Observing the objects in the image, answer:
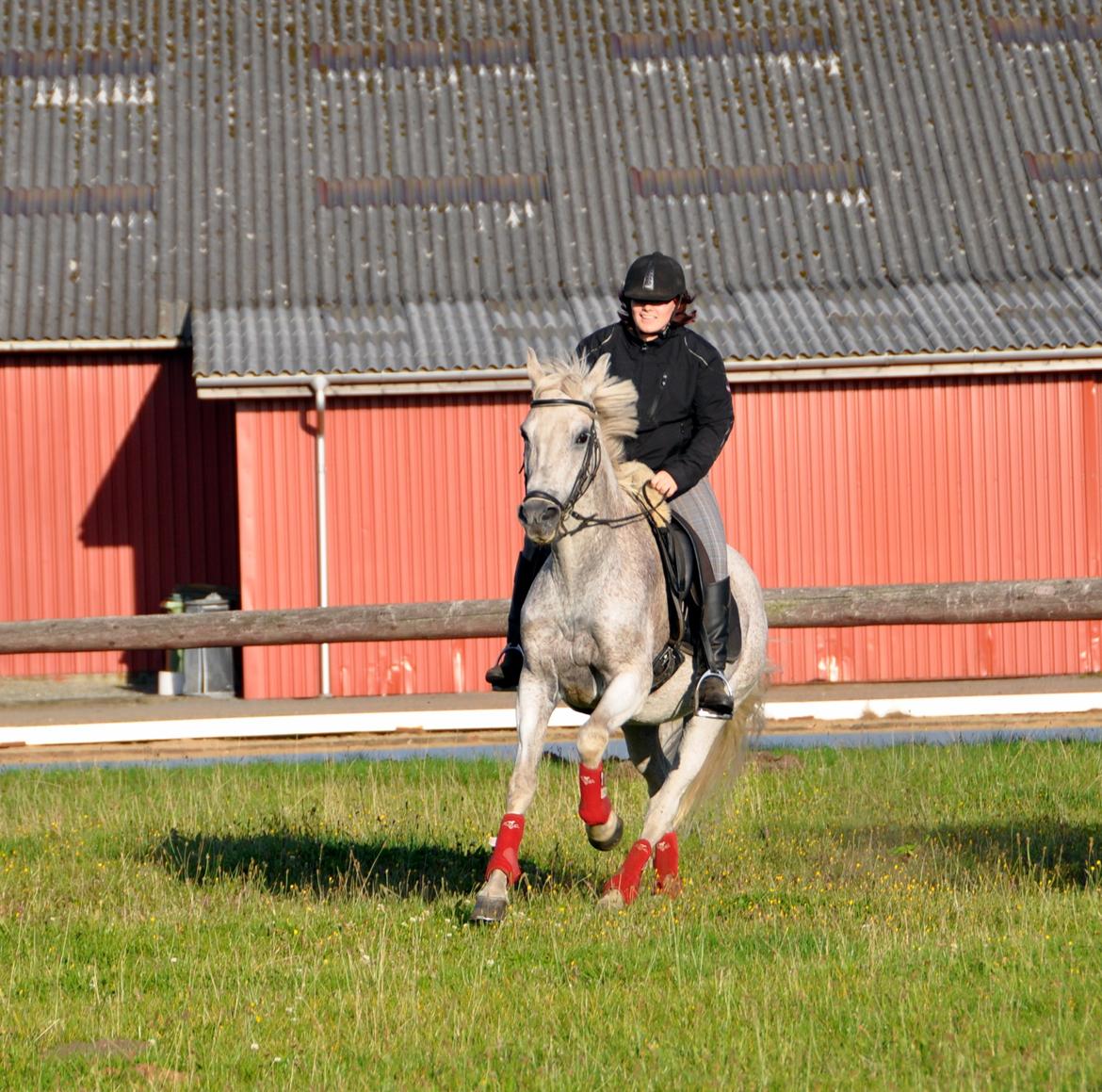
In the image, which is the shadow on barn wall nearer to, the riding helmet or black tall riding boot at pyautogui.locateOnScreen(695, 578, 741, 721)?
black tall riding boot at pyautogui.locateOnScreen(695, 578, 741, 721)

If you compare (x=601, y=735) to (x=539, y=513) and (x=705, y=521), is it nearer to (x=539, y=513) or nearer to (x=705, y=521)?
(x=539, y=513)

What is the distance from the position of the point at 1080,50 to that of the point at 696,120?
17.3 feet

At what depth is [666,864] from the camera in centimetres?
785

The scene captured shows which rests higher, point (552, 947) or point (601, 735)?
point (601, 735)

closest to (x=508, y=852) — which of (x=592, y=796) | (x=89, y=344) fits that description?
(x=592, y=796)

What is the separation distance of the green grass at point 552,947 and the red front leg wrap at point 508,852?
209 mm

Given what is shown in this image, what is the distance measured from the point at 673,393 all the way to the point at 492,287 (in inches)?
492

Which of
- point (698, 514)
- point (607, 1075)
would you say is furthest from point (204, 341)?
point (607, 1075)

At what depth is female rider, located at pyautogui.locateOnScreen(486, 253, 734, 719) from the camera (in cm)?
770

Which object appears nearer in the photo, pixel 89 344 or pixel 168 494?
pixel 89 344

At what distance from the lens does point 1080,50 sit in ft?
75.8

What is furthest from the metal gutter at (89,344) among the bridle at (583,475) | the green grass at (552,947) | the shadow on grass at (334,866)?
the bridle at (583,475)

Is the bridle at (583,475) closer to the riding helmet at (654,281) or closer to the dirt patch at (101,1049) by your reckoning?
the riding helmet at (654,281)

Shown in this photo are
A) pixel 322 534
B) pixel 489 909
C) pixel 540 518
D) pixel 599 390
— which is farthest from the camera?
pixel 322 534
